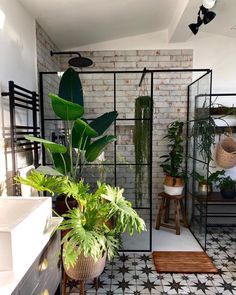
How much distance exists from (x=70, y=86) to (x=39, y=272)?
5.04 feet

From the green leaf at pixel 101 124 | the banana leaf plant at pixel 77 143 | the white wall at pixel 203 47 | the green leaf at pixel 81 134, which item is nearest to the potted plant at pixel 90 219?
the banana leaf plant at pixel 77 143

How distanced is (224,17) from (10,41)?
251 cm

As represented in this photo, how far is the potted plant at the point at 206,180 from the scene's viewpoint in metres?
3.12

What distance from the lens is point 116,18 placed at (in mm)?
2707

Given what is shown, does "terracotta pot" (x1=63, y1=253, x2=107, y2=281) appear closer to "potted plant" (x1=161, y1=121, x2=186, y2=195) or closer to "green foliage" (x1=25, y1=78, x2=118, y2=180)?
"green foliage" (x1=25, y1=78, x2=118, y2=180)

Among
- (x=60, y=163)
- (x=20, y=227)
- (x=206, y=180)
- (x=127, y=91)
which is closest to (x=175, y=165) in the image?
(x=206, y=180)

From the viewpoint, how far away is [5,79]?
1.85m

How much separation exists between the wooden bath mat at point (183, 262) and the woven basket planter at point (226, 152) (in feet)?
4.40

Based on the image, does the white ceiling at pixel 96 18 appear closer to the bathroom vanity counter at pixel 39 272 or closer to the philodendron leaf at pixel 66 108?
the philodendron leaf at pixel 66 108

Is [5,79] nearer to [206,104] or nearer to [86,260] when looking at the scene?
[86,260]

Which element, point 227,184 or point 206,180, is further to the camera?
point 227,184

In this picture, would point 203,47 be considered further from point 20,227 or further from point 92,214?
point 20,227

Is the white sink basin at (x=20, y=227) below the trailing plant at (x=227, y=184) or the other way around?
the other way around

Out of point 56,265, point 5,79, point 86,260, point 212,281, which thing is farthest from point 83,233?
point 212,281
